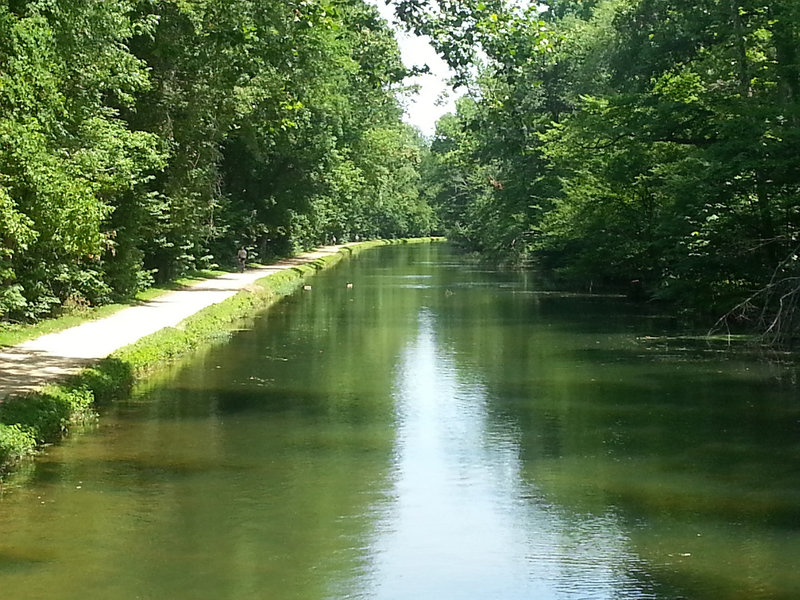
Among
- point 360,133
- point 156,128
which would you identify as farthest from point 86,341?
point 360,133

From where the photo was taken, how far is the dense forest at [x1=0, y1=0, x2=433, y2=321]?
49.4ft

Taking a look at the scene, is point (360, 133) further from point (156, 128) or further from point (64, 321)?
point (64, 321)

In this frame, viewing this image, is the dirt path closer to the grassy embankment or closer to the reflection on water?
the grassy embankment

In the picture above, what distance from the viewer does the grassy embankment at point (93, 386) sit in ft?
42.4

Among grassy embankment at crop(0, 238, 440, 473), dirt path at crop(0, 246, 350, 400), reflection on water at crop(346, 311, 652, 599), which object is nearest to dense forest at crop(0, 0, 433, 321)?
dirt path at crop(0, 246, 350, 400)

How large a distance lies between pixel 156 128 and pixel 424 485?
1888 centimetres

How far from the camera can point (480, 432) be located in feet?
49.3

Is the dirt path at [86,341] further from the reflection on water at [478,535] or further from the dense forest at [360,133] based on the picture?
the reflection on water at [478,535]

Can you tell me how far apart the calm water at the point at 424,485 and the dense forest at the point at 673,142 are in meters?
4.46

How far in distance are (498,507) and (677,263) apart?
723 inches

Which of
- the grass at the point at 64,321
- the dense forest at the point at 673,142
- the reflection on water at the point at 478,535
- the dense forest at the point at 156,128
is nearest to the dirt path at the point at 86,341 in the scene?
the grass at the point at 64,321

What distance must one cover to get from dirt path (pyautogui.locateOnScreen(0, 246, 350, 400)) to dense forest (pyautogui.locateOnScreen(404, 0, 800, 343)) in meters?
7.25

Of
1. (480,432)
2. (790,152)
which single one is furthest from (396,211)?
(480,432)

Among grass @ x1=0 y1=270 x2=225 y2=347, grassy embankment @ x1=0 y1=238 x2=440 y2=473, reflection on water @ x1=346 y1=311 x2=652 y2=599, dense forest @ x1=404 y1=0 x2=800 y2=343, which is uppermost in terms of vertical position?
dense forest @ x1=404 y1=0 x2=800 y2=343
